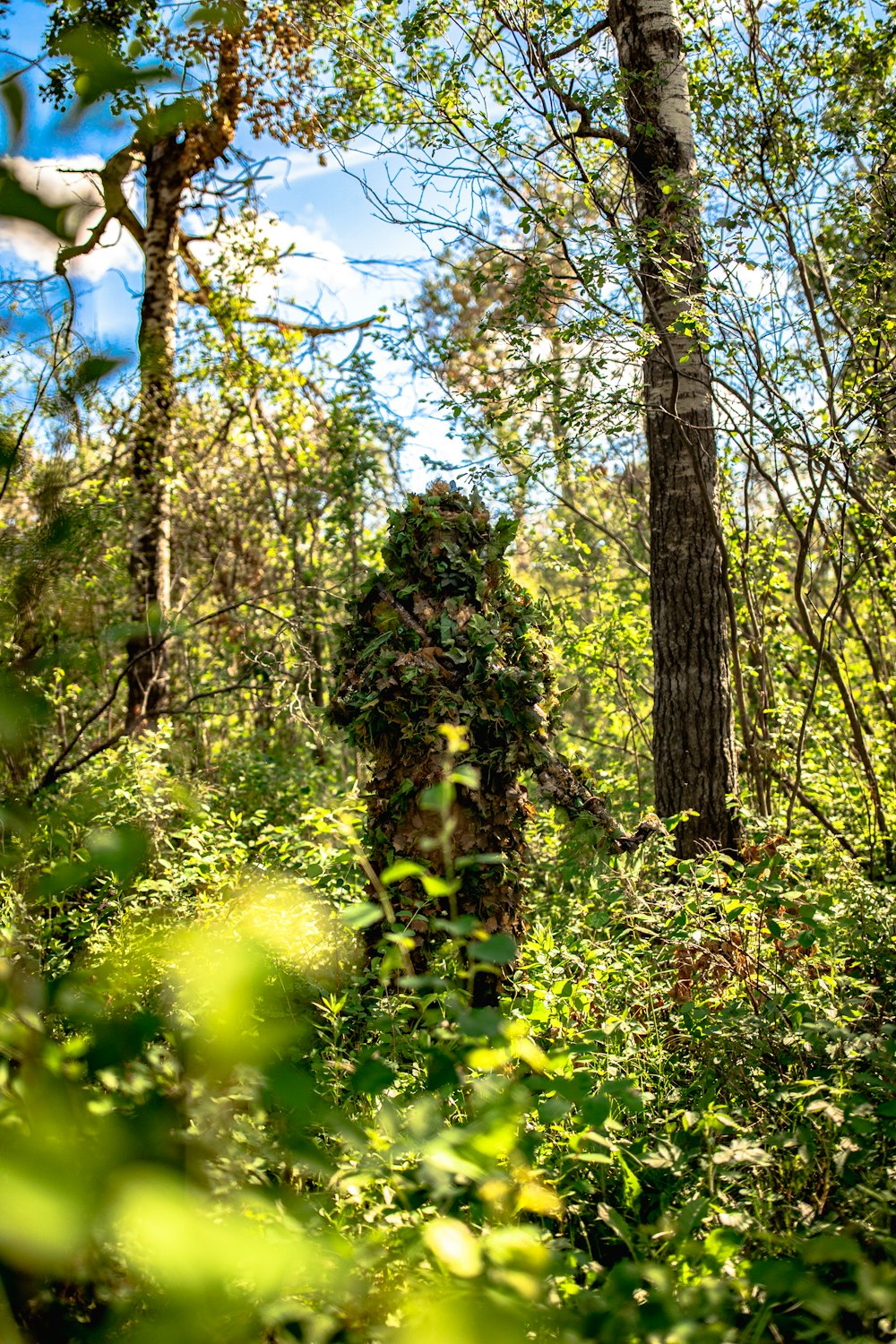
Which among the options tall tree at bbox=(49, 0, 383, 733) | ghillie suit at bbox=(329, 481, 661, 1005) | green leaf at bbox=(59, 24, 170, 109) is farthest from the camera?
tall tree at bbox=(49, 0, 383, 733)

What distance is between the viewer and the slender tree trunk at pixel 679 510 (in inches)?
172

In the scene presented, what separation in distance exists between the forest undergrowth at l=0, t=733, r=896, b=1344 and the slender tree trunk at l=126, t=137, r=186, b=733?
10.8ft

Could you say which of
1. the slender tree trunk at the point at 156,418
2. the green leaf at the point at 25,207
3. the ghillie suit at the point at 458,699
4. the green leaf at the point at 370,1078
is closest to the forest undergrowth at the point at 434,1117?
the green leaf at the point at 370,1078

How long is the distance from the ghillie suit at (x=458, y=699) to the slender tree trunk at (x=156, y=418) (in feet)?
14.1

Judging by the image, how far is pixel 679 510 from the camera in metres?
4.51

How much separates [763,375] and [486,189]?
6.29 feet

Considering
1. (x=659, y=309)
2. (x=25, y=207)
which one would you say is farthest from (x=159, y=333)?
(x=25, y=207)

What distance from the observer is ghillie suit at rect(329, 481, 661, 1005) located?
3324 mm

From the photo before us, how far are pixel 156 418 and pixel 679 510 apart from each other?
521cm

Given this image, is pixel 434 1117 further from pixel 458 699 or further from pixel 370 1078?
pixel 458 699

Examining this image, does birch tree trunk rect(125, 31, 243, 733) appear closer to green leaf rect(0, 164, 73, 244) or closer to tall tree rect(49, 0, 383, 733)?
tall tree rect(49, 0, 383, 733)

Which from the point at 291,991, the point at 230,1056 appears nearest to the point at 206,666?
the point at 291,991

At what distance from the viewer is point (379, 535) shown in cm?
810

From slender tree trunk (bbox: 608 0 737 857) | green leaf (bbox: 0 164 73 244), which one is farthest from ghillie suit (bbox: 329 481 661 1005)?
green leaf (bbox: 0 164 73 244)
